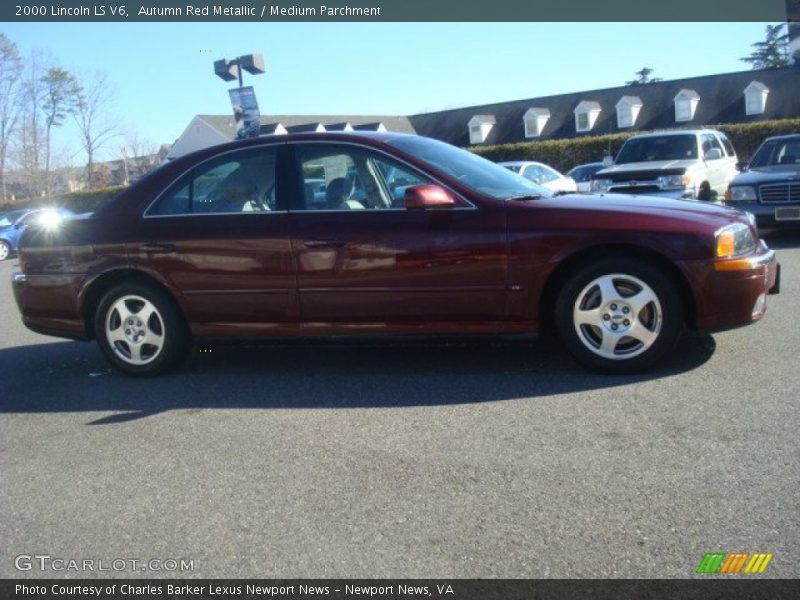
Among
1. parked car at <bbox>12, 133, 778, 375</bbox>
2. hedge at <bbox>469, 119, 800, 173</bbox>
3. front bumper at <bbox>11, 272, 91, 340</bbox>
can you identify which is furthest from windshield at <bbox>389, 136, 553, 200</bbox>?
hedge at <bbox>469, 119, 800, 173</bbox>

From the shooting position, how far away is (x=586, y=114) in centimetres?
4631

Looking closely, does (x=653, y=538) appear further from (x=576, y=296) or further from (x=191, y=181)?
(x=191, y=181)

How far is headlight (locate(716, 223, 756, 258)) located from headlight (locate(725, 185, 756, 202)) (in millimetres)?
6696

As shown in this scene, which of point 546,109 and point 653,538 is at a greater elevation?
point 546,109

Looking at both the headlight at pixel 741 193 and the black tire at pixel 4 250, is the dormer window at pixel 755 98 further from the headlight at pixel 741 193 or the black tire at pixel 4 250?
the black tire at pixel 4 250

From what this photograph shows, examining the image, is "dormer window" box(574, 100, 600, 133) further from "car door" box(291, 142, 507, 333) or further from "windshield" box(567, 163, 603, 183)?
"car door" box(291, 142, 507, 333)

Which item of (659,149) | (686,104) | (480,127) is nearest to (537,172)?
(659,149)

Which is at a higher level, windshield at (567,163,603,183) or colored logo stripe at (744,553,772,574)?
windshield at (567,163,603,183)

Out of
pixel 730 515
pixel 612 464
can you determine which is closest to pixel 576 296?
pixel 612 464

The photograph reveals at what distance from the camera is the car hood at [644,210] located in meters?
4.77

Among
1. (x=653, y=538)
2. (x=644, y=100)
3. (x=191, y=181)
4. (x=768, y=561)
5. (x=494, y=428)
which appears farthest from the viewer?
(x=644, y=100)

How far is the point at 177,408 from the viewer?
4.96 meters

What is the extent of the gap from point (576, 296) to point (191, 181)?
277 centimetres

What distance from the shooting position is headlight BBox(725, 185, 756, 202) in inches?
436
